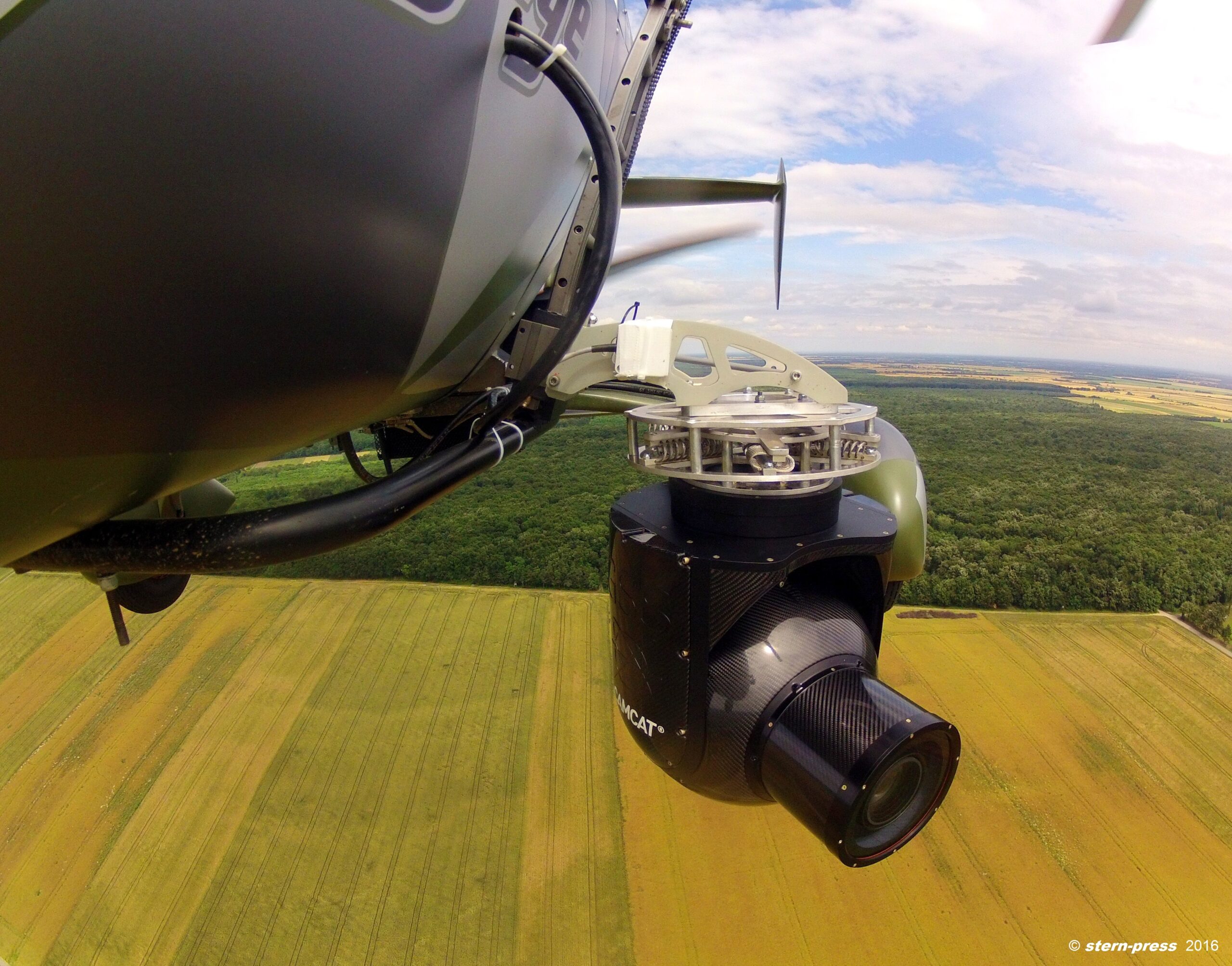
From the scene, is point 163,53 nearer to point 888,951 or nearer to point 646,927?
point 646,927

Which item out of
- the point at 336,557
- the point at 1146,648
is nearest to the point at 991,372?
the point at 1146,648

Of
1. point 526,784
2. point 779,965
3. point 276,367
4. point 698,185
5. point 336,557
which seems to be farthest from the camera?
point 336,557

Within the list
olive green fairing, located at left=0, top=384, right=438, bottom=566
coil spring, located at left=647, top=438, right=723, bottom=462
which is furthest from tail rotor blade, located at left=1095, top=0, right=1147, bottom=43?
olive green fairing, located at left=0, top=384, right=438, bottom=566

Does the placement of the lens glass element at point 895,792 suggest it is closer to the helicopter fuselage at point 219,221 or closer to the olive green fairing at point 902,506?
the olive green fairing at point 902,506

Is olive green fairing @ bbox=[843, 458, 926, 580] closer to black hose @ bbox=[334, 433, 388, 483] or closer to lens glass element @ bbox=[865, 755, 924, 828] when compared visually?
lens glass element @ bbox=[865, 755, 924, 828]

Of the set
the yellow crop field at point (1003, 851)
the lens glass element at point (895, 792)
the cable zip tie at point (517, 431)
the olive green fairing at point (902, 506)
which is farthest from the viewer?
the yellow crop field at point (1003, 851)

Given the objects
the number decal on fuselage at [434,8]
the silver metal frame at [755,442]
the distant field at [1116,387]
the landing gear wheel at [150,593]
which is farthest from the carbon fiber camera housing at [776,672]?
the distant field at [1116,387]

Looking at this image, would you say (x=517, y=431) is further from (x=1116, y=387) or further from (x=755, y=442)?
(x=1116, y=387)
